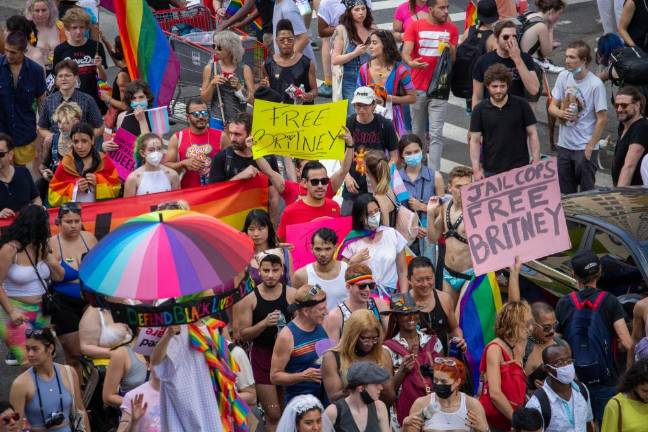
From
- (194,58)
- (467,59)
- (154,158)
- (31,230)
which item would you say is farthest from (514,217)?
(194,58)

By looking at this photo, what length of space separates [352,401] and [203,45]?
824cm

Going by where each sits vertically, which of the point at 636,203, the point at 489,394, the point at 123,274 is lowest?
the point at 489,394

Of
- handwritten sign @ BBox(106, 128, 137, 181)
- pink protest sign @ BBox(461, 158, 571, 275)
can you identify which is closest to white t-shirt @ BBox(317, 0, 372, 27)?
handwritten sign @ BBox(106, 128, 137, 181)

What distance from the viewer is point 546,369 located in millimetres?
9609

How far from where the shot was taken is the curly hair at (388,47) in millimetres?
14219

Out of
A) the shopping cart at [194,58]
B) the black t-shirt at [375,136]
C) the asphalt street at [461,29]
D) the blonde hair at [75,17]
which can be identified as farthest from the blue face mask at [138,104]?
the asphalt street at [461,29]

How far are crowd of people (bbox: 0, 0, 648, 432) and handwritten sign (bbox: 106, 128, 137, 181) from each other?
84 mm

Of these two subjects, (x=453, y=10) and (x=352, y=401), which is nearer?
(x=352, y=401)

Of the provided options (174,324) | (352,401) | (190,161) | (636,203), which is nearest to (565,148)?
(636,203)

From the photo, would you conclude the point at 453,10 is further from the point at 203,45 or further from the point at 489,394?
the point at 489,394

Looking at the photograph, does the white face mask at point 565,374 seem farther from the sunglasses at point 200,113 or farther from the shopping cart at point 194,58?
the shopping cart at point 194,58

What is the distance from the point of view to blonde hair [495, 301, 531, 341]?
32.8 ft

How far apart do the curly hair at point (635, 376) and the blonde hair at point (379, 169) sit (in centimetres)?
330

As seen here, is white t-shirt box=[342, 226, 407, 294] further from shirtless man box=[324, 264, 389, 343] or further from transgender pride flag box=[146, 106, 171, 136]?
transgender pride flag box=[146, 106, 171, 136]
